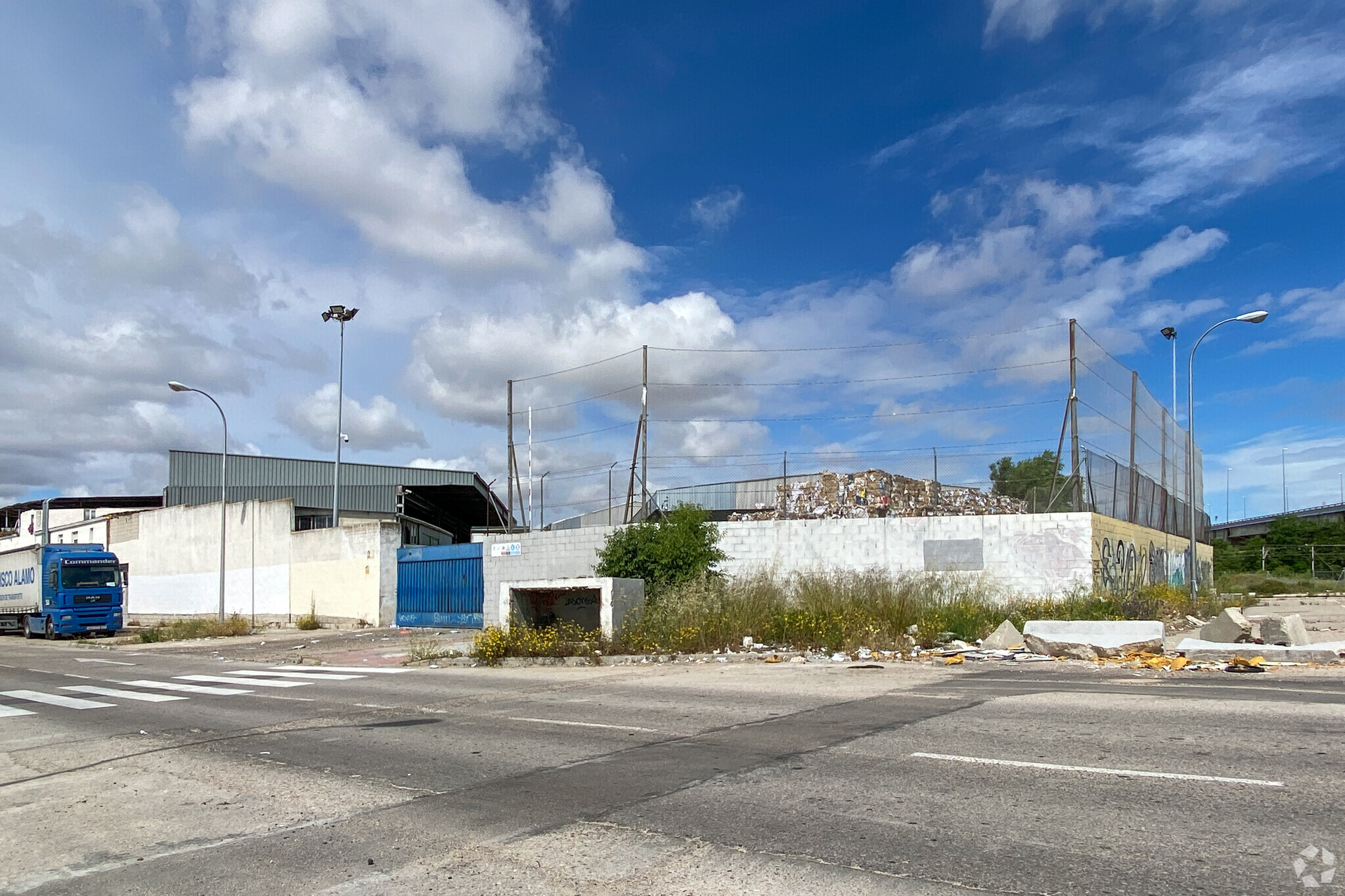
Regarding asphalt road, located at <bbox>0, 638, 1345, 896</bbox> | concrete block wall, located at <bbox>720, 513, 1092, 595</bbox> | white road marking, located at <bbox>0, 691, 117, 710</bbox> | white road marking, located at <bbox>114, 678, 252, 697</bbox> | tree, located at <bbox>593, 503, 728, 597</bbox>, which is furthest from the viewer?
concrete block wall, located at <bbox>720, 513, 1092, 595</bbox>

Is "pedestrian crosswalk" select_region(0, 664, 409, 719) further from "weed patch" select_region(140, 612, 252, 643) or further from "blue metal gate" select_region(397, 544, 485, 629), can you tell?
"weed patch" select_region(140, 612, 252, 643)

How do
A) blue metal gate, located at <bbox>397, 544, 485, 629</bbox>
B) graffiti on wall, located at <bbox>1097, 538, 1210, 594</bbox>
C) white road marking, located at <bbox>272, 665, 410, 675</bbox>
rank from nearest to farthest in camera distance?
white road marking, located at <bbox>272, 665, 410, 675</bbox> < graffiti on wall, located at <bbox>1097, 538, 1210, 594</bbox> < blue metal gate, located at <bbox>397, 544, 485, 629</bbox>

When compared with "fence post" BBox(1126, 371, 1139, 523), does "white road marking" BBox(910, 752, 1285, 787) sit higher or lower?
lower

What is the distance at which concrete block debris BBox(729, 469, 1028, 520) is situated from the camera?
2402 cm

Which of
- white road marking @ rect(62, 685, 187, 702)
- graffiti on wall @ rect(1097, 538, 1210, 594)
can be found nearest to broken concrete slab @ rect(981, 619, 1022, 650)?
graffiti on wall @ rect(1097, 538, 1210, 594)

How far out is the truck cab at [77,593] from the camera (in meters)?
34.6

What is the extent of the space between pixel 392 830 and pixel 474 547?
22738mm

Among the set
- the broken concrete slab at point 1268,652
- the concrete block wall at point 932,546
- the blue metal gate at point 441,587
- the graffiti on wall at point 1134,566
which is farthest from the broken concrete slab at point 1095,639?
the blue metal gate at point 441,587

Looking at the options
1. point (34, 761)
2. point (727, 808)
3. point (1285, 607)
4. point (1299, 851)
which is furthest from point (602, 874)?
point (1285, 607)

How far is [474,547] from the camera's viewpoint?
28188 millimetres

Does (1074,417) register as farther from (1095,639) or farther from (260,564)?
(260,564)

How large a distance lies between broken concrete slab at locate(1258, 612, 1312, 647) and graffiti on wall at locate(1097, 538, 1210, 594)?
20.7 feet

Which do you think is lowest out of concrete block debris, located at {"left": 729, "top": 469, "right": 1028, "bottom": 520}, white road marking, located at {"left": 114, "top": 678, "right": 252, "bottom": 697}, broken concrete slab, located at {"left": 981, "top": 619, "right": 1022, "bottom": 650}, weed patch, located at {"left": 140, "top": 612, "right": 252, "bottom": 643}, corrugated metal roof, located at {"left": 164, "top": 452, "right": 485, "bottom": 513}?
weed patch, located at {"left": 140, "top": 612, "right": 252, "bottom": 643}

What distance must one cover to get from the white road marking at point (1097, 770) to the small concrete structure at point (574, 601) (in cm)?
1134
